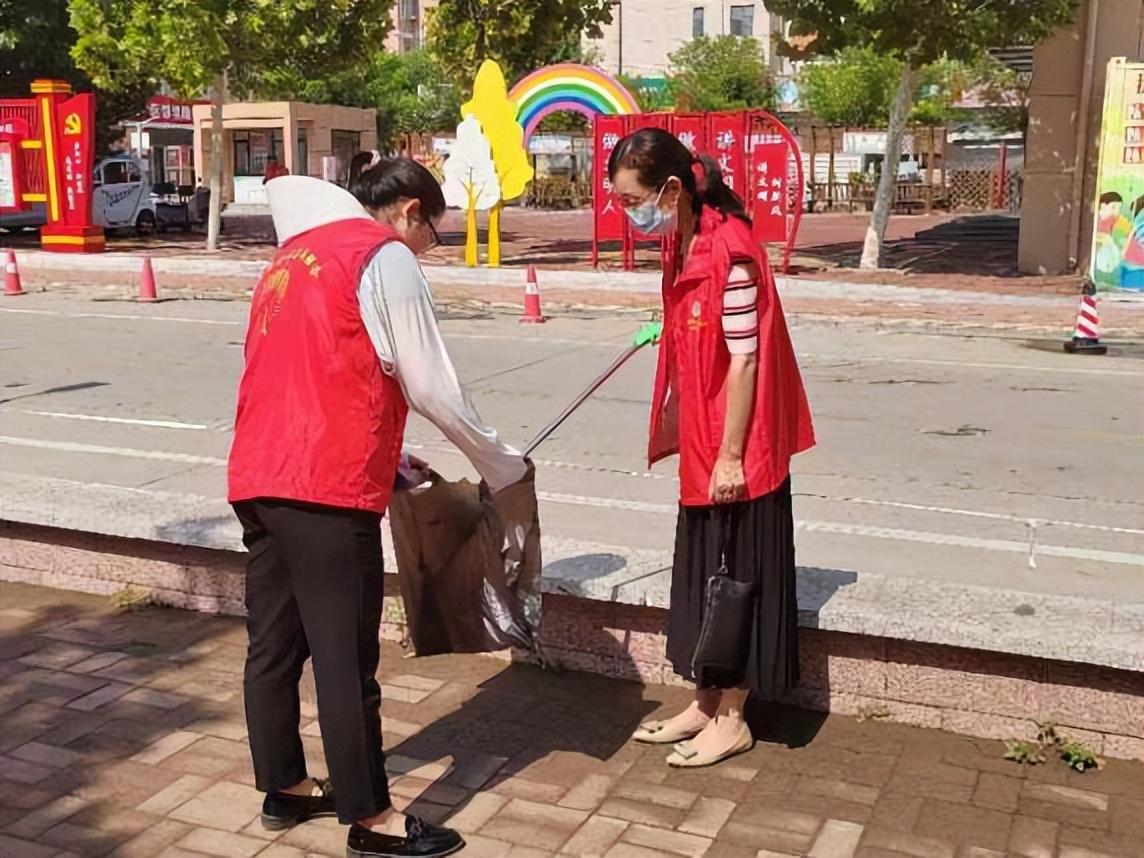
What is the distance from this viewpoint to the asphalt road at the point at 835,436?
6.16 m

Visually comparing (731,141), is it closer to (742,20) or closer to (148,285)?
(148,285)

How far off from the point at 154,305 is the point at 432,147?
33.7m

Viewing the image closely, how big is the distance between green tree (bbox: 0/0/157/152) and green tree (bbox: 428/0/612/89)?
18.9 ft

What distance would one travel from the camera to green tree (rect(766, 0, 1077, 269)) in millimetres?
16703

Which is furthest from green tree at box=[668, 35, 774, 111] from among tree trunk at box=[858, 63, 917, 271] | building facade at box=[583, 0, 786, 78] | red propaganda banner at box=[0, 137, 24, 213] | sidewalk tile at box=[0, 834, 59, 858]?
sidewalk tile at box=[0, 834, 59, 858]

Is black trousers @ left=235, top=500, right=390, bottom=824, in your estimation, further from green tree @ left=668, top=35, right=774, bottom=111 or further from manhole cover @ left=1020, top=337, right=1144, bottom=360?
green tree @ left=668, top=35, right=774, bottom=111

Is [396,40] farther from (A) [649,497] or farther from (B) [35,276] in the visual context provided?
A: (A) [649,497]

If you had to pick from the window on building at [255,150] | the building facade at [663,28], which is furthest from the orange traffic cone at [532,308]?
the building facade at [663,28]

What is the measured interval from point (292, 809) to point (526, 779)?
0.64 meters

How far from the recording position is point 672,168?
3566mm

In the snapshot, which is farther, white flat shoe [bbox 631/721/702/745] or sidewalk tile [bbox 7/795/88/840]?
white flat shoe [bbox 631/721/702/745]

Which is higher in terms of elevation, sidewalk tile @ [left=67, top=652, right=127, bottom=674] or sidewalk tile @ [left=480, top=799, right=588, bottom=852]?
sidewalk tile @ [left=67, top=652, right=127, bottom=674]

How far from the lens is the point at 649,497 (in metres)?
6.95

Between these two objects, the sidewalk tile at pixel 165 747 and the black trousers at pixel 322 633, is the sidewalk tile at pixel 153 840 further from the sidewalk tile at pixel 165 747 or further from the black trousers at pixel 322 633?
the sidewalk tile at pixel 165 747
